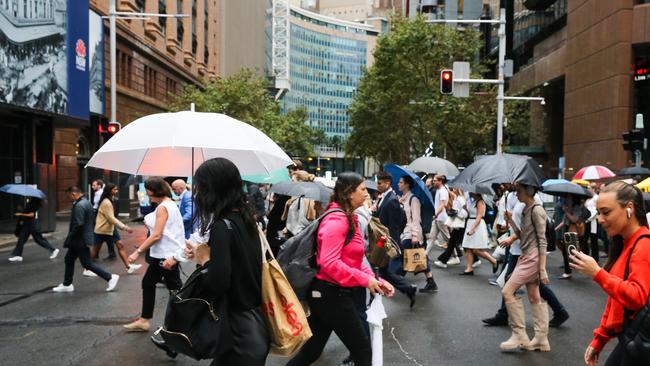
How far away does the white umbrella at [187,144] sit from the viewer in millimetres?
5148

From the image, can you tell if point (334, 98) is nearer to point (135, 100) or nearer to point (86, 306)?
point (135, 100)

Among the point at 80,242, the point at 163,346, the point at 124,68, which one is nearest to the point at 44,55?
the point at 80,242

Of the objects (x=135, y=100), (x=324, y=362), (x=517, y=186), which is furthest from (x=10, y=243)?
(x=135, y=100)

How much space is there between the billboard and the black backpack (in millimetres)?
15575

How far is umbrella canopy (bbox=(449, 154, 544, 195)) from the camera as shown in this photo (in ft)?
20.4

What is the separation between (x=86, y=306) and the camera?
830 centimetres

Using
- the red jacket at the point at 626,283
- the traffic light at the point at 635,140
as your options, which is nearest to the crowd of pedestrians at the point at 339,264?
the red jacket at the point at 626,283

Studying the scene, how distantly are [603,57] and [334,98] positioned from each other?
12282cm

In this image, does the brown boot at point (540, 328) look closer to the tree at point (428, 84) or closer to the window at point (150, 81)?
the tree at point (428, 84)

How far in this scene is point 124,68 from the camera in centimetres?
3397

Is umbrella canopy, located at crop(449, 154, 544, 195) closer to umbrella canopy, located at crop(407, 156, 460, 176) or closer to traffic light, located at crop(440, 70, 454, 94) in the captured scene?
umbrella canopy, located at crop(407, 156, 460, 176)

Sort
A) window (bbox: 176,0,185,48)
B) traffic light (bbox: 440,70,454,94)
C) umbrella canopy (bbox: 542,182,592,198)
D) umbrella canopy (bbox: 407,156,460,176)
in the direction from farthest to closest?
1. window (bbox: 176,0,185,48)
2. traffic light (bbox: 440,70,454,94)
3. umbrella canopy (bbox: 407,156,460,176)
4. umbrella canopy (bbox: 542,182,592,198)

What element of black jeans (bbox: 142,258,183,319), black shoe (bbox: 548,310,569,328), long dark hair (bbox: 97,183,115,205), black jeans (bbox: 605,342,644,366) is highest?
long dark hair (bbox: 97,183,115,205)

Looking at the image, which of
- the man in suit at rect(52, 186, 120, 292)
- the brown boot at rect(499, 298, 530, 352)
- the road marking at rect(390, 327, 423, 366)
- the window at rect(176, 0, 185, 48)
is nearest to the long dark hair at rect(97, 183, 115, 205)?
the man in suit at rect(52, 186, 120, 292)
